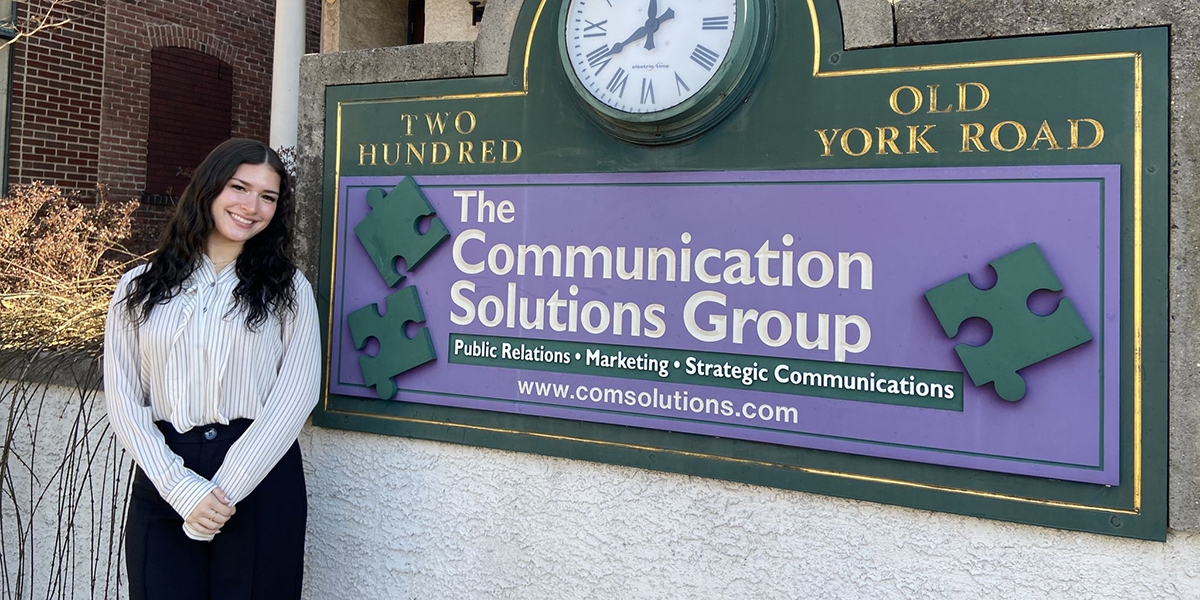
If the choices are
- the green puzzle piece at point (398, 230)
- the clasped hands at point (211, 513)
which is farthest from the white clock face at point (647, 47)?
the clasped hands at point (211, 513)

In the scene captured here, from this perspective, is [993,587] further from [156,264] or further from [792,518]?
[156,264]

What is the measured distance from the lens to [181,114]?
9.71 metres

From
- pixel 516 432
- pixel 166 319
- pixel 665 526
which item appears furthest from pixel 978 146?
pixel 166 319

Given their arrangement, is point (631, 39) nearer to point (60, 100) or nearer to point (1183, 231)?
point (1183, 231)

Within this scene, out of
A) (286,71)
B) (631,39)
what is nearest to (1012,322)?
(631,39)

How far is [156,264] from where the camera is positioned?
8.29 feet

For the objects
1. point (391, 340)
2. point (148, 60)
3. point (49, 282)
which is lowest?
point (391, 340)

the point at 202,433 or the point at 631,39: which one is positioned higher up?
the point at 631,39

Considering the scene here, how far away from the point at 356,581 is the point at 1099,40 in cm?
272

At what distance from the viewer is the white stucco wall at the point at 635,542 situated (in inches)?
85.7

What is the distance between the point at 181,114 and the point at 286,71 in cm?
332

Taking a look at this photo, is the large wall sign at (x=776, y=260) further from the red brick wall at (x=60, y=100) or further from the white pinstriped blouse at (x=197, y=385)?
the red brick wall at (x=60, y=100)

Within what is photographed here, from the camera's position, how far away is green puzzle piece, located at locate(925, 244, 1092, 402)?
2.12m

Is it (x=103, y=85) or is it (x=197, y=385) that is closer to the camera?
(x=197, y=385)
